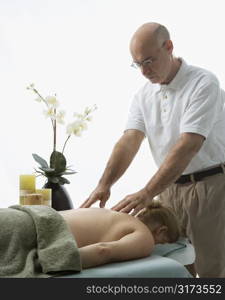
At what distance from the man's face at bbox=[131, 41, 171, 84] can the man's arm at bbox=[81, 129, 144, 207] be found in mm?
338

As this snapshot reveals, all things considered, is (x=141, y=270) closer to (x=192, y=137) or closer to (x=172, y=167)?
(x=172, y=167)

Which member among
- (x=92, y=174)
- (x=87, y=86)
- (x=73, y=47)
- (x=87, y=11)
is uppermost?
(x=87, y=11)

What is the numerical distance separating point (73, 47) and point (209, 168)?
179cm

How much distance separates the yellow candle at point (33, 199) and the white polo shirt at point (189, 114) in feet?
2.00

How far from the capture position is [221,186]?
8.08ft

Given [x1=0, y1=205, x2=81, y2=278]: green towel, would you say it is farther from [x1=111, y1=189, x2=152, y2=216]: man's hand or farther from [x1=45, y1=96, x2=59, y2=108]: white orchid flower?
[x1=45, y1=96, x2=59, y2=108]: white orchid flower

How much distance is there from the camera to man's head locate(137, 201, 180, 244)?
222 centimetres

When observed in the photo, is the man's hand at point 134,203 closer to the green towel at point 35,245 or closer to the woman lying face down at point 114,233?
the woman lying face down at point 114,233

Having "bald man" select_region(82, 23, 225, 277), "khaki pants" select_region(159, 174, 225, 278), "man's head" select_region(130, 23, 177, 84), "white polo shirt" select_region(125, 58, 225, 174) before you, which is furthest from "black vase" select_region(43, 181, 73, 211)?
"man's head" select_region(130, 23, 177, 84)

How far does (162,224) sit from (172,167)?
24cm

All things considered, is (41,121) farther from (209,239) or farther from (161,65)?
(209,239)

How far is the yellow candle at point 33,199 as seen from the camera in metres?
2.66
